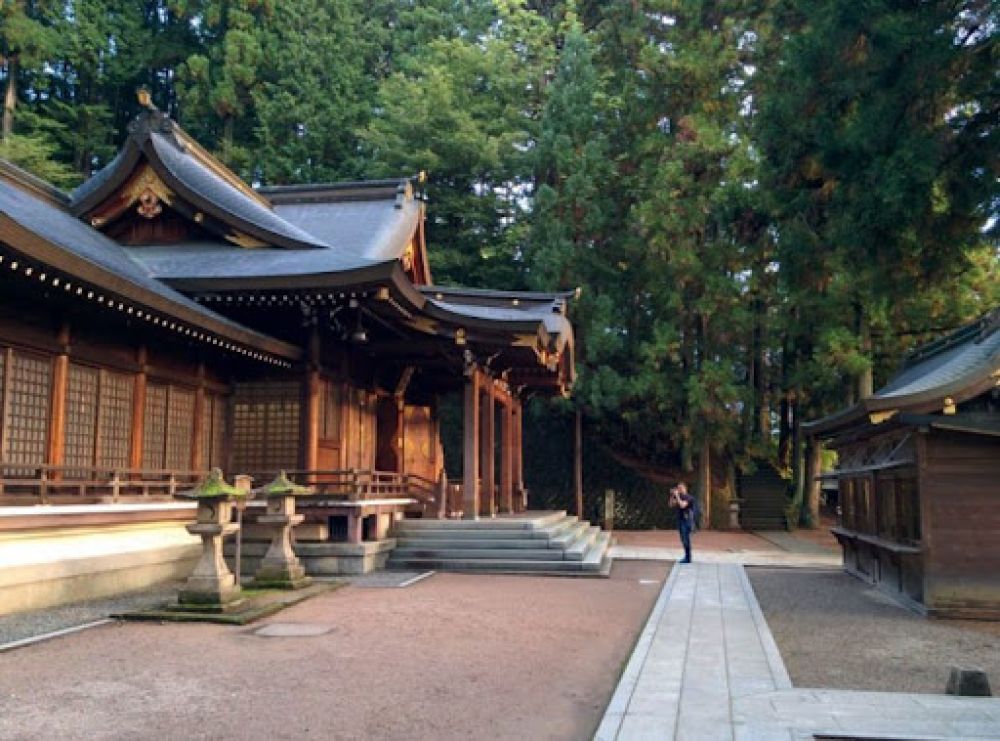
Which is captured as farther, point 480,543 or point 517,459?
point 517,459

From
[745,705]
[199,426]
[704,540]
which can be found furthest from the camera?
[704,540]

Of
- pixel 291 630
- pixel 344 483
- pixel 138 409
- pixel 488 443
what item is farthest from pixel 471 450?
pixel 291 630

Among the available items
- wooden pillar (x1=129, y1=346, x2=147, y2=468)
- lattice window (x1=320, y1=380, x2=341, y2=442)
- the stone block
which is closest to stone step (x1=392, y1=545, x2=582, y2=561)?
lattice window (x1=320, y1=380, x2=341, y2=442)

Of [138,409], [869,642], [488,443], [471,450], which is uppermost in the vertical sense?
[138,409]

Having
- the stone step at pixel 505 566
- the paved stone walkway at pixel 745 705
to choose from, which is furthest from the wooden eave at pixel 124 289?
the paved stone walkway at pixel 745 705

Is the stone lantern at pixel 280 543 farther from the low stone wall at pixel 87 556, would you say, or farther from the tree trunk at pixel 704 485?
the tree trunk at pixel 704 485

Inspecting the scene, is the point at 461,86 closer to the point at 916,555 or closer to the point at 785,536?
the point at 785,536

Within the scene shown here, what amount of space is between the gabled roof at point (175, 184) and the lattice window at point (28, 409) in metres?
5.53

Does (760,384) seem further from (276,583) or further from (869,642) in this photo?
(276,583)

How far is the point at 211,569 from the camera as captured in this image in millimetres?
9414

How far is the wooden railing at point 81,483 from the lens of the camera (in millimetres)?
9812

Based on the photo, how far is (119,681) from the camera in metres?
6.44

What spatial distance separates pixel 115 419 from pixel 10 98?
22607 millimetres

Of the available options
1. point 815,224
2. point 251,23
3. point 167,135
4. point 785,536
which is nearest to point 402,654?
point 815,224
